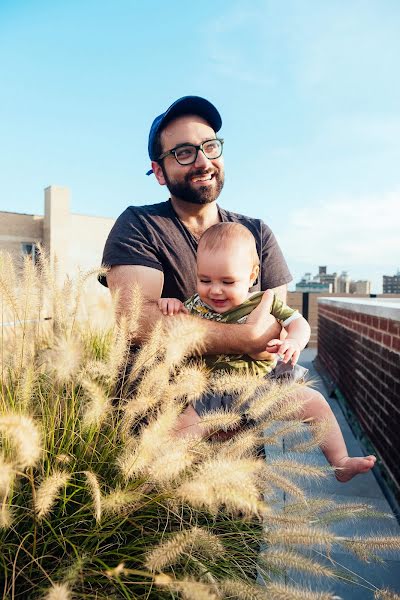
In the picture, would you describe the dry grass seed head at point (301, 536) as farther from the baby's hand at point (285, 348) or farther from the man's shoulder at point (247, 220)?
the man's shoulder at point (247, 220)

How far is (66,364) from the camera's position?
145cm

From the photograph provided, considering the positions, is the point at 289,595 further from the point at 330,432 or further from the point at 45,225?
the point at 45,225

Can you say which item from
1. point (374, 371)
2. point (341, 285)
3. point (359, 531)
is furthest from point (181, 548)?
point (341, 285)

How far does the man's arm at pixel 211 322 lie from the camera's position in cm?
226

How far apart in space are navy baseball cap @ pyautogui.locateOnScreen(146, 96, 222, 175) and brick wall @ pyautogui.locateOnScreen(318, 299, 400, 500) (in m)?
1.79

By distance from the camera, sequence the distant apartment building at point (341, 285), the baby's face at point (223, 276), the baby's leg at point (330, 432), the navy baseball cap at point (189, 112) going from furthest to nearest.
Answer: the distant apartment building at point (341, 285) < the navy baseball cap at point (189, 112) < the baby's face at point (223, 276) < the baby's leg at point (330, 432)

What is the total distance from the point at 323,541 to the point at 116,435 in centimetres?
75

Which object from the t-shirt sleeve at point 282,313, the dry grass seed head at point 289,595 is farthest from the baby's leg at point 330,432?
the dry grass seed head at point 289,595

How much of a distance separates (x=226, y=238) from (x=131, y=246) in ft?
1.75

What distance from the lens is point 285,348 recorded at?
88.9 inches

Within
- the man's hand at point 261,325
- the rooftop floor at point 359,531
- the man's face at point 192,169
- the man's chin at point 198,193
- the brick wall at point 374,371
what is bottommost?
the rooftop floor at point 359,531

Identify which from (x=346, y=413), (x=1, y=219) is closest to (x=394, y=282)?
(x=1, y=219)

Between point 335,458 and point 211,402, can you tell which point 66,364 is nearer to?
point 211,402

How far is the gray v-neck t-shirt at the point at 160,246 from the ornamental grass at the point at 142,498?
710 millimetres
